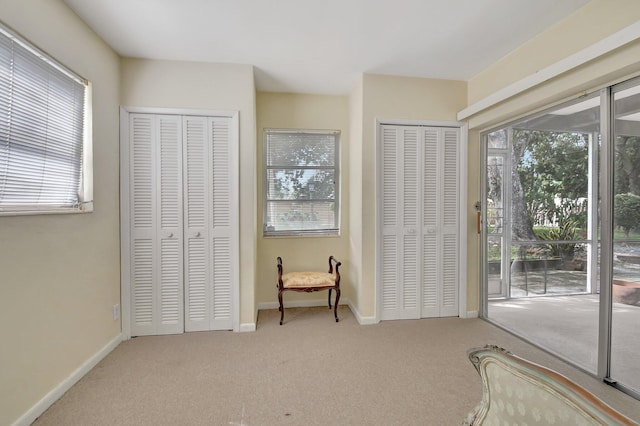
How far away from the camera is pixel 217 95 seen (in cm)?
282

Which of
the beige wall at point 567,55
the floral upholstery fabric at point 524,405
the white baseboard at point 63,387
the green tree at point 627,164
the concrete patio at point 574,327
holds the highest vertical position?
the beige wall at point 567,55

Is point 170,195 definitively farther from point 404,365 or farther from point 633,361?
point 633,361

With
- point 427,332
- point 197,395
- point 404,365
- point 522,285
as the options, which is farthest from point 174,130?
point 522,285

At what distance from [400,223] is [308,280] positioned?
120cm

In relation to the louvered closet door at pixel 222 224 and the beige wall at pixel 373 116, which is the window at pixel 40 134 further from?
the beige wall at pixel 373 116

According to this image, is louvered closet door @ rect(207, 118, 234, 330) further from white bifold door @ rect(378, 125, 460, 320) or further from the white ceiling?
white bifold door @ rect(378, 125, 460, 320)

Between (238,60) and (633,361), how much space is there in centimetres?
396

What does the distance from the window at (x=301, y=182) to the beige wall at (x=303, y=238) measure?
0.09 meters

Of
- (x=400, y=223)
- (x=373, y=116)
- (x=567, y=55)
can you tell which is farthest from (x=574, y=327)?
(x=373, y=116)

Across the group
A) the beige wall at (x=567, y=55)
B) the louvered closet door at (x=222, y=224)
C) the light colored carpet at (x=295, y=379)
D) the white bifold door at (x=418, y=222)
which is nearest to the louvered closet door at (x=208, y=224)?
the louvered closet door at (x=222, y=224)

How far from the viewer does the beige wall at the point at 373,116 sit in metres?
3.05

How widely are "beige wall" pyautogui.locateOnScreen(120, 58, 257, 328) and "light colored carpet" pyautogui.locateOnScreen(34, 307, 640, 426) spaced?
24.2 inches

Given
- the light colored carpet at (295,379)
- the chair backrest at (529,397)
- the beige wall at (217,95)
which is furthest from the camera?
the beige wall at (217,95)

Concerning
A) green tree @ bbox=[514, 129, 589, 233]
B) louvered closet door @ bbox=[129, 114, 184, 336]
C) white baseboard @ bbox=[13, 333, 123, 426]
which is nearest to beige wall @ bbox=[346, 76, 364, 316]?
green tree @ bbox=[514, 129, 589, 233]
